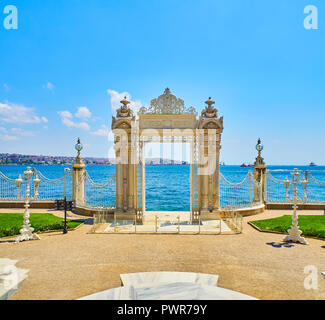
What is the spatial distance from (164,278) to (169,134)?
9.20 metres

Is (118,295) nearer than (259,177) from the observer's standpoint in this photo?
Yes

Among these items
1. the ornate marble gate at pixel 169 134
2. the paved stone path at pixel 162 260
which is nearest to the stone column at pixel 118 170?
the ornate marble gate at pixel 169 134

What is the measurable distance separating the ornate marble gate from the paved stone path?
3.25 m

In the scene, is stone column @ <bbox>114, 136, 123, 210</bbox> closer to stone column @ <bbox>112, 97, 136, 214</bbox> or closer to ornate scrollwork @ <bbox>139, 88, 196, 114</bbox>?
stone column @ <bbox>112, 97, 136, 214</bbox>

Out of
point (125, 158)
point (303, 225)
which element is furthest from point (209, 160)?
point (303, 225)

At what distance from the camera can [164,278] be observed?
249 inches

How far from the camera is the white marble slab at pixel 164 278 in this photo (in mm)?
6125

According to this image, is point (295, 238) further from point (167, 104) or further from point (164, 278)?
point (167, 104)

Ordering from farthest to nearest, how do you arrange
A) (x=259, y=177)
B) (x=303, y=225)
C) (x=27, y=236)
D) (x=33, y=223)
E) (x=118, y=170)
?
1. (x=259, y=177)
2. (x=118, y=170)
3. (x=33, y=223)
4. (x=303, y=225)
5. (x=27, y=236)

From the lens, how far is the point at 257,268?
7461 mm

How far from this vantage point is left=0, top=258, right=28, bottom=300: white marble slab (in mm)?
5819

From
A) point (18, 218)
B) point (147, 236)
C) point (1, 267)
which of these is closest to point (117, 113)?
point (147, 236)

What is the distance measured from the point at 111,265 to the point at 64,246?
3.02m
